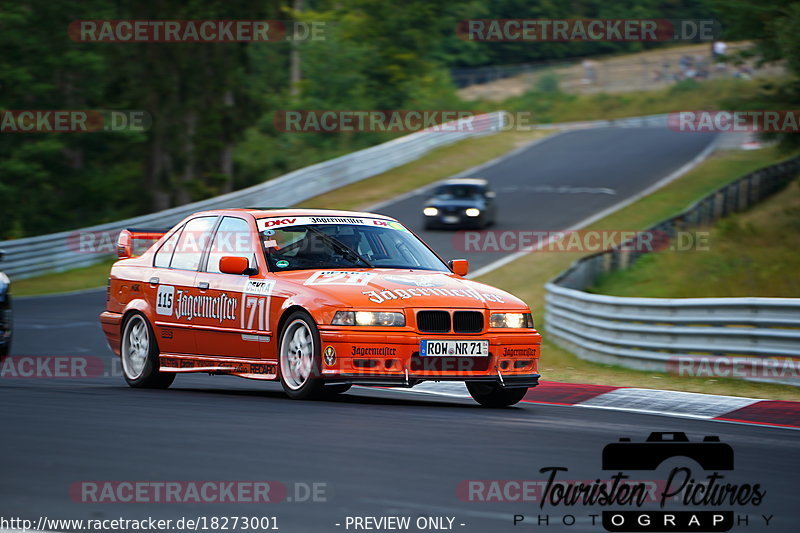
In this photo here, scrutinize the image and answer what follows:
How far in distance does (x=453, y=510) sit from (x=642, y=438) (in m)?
2.74

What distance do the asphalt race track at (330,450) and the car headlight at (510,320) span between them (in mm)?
679

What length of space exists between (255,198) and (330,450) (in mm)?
25855

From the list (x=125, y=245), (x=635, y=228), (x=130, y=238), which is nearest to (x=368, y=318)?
(x=130, y=238)

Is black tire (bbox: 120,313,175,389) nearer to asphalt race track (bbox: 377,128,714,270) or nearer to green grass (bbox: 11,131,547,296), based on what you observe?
green grass (bbox: 11,131,547,296)

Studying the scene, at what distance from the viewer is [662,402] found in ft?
35.4

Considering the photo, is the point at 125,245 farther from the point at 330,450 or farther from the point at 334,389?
the point at 330,450

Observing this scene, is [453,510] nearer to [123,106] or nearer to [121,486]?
[121,486]

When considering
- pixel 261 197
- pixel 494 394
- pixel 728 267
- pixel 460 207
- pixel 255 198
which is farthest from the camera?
pixel 261 197

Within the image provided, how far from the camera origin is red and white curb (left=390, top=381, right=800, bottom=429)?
9938 mm

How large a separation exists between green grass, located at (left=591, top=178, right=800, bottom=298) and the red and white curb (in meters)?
7.79

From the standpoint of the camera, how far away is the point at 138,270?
11.6 m

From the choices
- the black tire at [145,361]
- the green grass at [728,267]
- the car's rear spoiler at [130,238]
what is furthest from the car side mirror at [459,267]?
the green grass at [728,267]

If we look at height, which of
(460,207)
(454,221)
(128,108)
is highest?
(128,108)

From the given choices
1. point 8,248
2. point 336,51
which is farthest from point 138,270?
point 336,51
